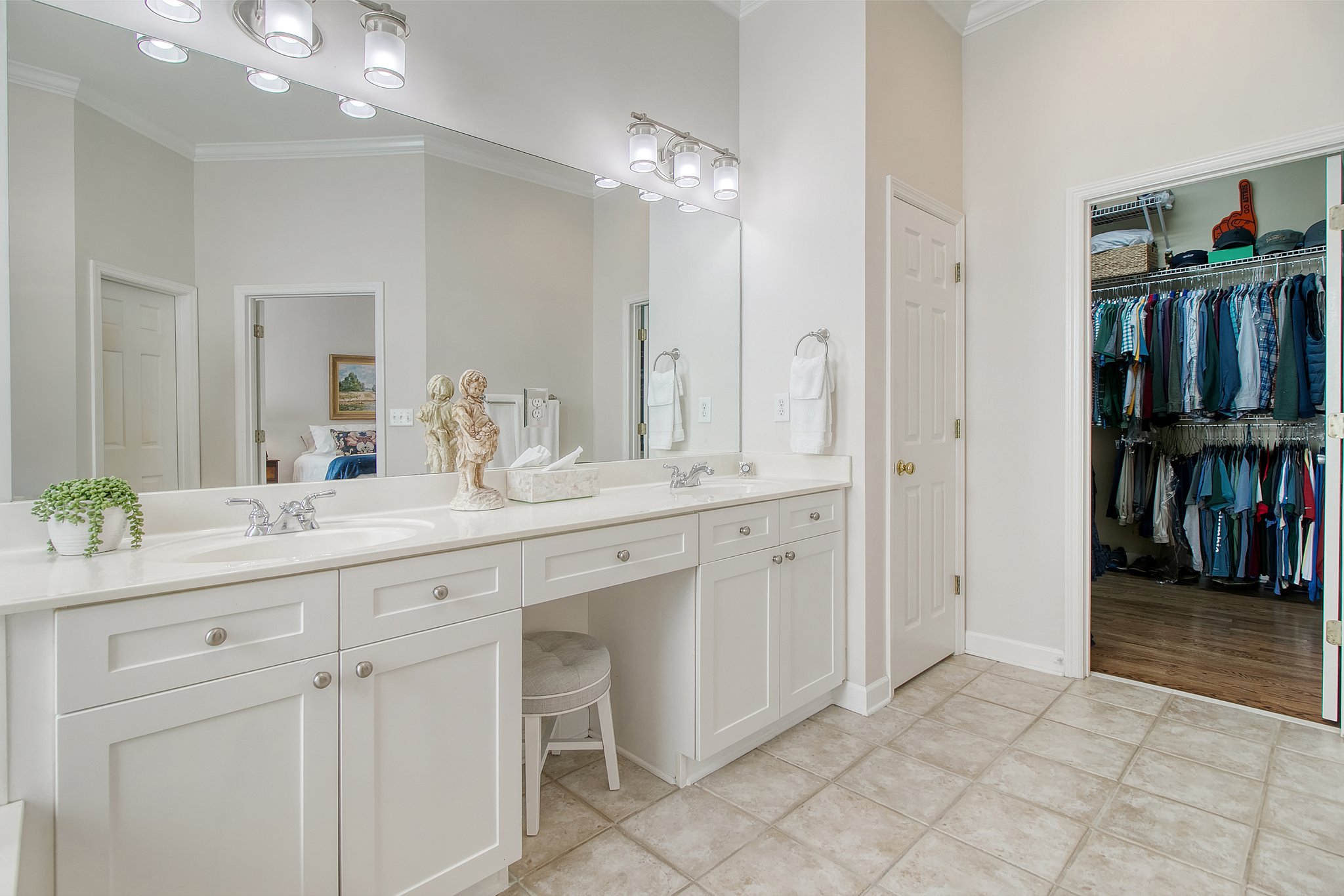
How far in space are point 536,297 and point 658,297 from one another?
0.59 meters

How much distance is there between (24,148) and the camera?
1.33m

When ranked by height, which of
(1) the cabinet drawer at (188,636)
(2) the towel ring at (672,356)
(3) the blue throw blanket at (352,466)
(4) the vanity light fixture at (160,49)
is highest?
(4) the vanity light fixture at (160,49)

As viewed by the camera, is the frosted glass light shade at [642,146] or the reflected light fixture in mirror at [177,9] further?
the frosted glass light shade at [642,146]

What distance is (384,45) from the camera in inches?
66.1

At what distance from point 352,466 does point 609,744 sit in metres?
1.09

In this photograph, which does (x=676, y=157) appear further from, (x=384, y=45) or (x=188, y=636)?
(x=188, y=636)

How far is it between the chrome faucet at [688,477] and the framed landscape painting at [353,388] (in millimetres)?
1041

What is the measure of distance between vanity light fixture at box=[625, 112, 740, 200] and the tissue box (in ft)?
3.89

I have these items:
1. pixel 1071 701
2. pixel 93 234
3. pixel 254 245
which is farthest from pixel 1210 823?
pixel 93 234

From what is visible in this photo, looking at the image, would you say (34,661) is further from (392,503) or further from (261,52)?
(261,52)

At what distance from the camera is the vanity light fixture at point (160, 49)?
1.48 metres

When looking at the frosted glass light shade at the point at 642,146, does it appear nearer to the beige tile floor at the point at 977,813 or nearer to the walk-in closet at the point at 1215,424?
the beige tile floor at the point at 977,813

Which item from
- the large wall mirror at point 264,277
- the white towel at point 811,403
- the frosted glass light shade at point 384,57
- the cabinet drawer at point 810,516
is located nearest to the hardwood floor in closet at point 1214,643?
the cabinet drawer at point 810,516

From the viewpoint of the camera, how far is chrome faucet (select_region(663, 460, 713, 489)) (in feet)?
7.85
